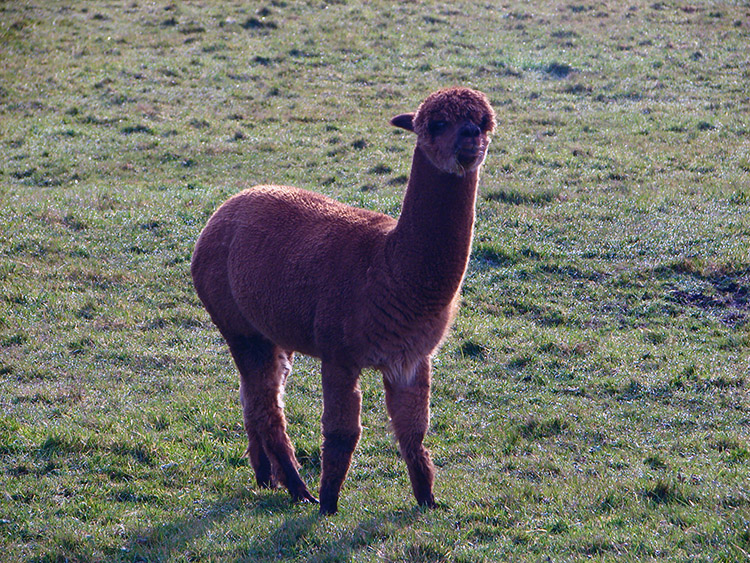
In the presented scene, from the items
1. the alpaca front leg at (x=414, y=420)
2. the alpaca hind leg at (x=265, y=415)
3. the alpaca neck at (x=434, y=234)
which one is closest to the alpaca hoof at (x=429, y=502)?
the alpaca front leg at (x=414, y=420)

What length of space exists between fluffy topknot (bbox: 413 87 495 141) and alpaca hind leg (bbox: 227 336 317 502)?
205 centimetres

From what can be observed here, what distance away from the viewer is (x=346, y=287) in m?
5.05

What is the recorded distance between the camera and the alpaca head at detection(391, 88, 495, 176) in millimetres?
4520

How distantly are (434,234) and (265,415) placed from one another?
1875 mm

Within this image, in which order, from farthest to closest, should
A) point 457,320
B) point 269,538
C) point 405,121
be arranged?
point 457,320
point 405,121
point 269,538

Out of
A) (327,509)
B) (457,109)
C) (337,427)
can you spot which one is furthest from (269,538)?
(457,109)

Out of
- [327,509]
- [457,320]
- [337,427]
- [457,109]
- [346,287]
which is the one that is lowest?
[457,320]

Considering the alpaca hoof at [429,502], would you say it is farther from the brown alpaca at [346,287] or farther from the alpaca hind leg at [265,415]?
the alpaca hind leg at [265,415]

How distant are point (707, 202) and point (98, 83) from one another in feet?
41.0

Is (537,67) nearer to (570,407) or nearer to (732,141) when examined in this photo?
(732,141)

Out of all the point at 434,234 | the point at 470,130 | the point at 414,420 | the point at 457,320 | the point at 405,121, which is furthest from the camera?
the point at 457,320

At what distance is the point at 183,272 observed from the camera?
9719 mm

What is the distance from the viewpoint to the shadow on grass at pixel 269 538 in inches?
186

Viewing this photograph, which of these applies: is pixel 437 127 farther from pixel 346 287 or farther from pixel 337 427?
pixel 337 427
